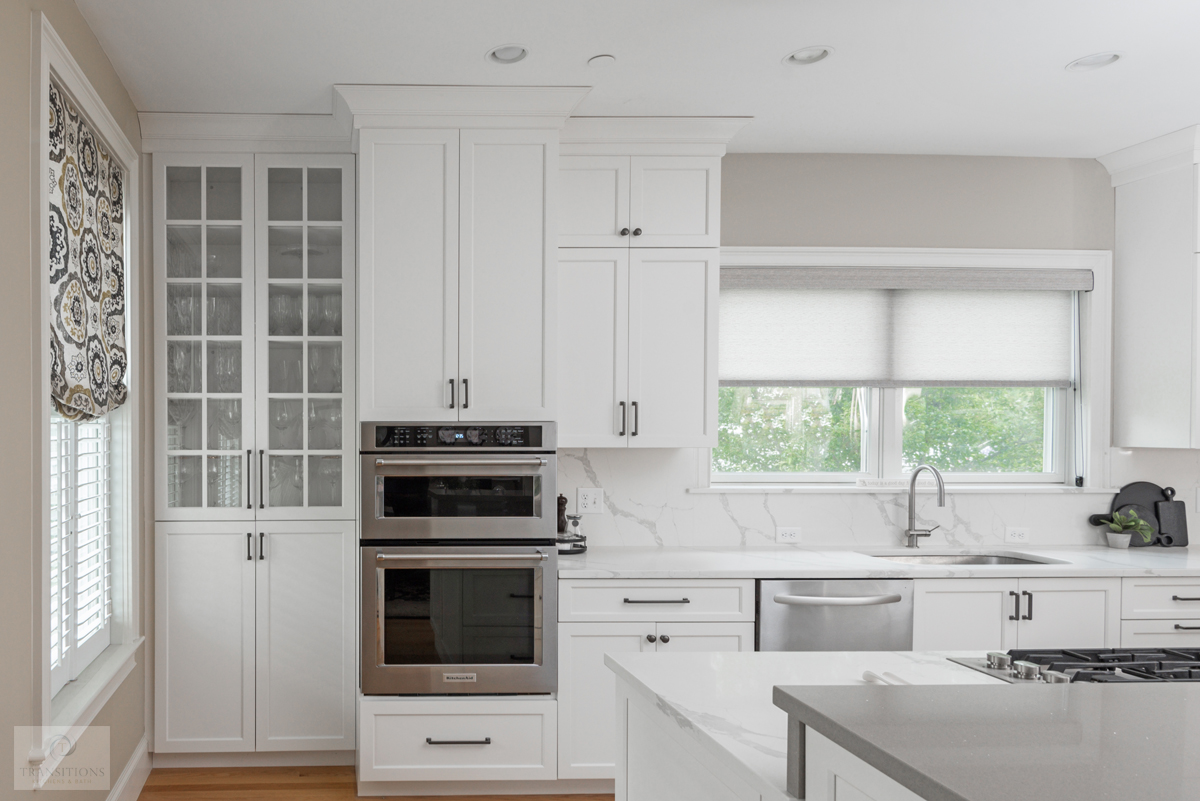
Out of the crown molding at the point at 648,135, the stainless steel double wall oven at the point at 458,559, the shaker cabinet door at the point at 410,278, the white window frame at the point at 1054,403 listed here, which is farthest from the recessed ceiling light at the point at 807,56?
the stainless steel double wall oven at the point at 458,559

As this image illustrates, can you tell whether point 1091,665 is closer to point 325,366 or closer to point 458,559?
Answer: point 458,559

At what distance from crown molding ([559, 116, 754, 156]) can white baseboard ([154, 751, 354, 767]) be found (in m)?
2.46

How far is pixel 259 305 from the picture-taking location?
3.05 m

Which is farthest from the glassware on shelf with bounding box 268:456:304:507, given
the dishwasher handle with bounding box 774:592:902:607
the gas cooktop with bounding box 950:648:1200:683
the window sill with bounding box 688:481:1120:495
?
the gas cooktop with bounding box 950:648:1200:683

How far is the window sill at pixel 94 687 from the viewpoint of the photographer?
7.07ft

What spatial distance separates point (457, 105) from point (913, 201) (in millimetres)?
1944

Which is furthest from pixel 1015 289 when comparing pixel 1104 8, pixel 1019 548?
pixel 1104 8

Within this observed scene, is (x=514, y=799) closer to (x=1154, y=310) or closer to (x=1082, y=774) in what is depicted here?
(x=1082, y=774)

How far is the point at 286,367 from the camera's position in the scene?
3084 mm

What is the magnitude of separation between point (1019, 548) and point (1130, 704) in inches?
108

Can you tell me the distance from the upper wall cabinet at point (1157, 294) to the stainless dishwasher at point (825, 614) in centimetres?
139

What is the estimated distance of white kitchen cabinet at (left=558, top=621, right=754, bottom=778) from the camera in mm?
2811

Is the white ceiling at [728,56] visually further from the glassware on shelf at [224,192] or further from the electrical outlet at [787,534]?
the electrical outlet at [787,534]

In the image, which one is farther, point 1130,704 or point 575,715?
point 575,715
